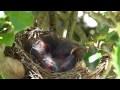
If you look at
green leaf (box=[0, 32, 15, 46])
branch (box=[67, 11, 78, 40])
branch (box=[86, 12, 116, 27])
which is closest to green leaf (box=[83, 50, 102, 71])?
branch (box=[86, 12, 116, 27])

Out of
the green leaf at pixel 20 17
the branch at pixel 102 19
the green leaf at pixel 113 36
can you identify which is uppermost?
the green leaf at pixel 20 17

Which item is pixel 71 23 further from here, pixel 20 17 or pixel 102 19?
pixel 20 17

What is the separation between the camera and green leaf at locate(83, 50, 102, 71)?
1.73 meters

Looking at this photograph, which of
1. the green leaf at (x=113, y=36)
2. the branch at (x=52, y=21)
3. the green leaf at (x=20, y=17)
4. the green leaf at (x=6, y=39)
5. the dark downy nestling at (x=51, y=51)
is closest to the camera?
the green leaf at (x=20, y=17)

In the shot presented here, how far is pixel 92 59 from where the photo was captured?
1.75 metres

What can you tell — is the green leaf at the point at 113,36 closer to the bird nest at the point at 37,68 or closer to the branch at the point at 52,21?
the bird nest at the point at 37,68

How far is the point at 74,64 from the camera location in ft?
6.29

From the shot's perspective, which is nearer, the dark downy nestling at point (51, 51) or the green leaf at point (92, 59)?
the green leaf at point (92, 59)

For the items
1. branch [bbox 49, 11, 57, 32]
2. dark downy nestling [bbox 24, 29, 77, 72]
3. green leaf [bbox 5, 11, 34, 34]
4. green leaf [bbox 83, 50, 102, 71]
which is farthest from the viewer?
branch [bbox 49, 11, 57, 32]

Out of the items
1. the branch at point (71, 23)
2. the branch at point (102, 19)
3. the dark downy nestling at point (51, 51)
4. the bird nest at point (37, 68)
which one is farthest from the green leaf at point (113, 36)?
the branch at point (71, 23)

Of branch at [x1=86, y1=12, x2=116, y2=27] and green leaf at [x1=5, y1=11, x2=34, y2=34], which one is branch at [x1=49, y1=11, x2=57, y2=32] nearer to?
branch at [x1=86, y1=12, x2=116, y2=27]

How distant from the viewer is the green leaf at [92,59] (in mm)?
1729

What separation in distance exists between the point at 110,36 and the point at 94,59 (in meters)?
0.16
